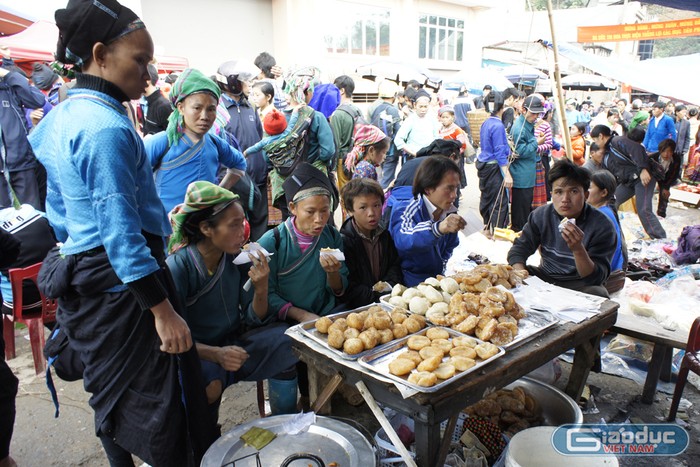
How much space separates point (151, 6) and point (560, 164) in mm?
14751

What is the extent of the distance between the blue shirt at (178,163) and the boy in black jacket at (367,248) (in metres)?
1.01

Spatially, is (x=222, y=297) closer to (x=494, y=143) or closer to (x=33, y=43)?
(x=494, y=143)

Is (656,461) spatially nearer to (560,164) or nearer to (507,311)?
(507,311)

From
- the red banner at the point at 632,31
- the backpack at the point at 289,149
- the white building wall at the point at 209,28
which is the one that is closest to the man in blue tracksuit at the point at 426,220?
the backpack at the point at 289,149

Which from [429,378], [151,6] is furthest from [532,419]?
[151,6]

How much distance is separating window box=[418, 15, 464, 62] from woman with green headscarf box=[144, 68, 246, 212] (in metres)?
21.9

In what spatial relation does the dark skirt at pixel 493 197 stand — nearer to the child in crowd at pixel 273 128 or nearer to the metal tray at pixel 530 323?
the child in crowd at pixel 273 128

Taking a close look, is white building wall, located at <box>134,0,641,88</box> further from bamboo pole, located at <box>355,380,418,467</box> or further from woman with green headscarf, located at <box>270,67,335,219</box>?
bamboo pole, located at <box>355,380,418,467</box>

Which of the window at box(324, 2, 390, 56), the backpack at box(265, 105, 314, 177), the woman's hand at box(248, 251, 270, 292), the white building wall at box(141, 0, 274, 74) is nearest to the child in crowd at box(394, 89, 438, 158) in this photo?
the backpack at box(265, 105, 314, 177)

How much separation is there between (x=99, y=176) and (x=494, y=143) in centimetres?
574

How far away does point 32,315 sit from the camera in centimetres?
329

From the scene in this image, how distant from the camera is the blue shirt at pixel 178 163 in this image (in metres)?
3.26

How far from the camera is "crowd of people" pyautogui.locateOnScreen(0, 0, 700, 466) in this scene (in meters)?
1.64

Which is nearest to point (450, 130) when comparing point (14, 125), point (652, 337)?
point (652, 337)
